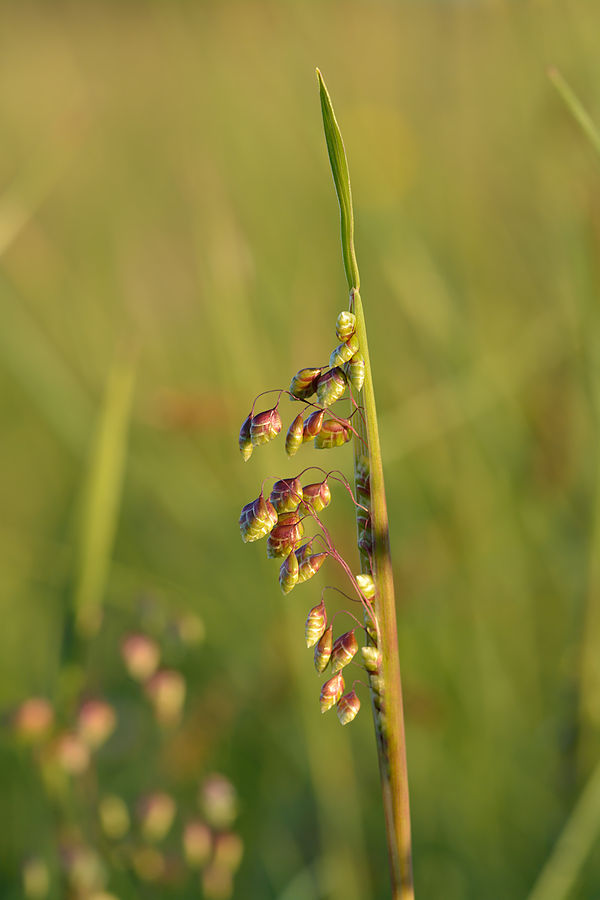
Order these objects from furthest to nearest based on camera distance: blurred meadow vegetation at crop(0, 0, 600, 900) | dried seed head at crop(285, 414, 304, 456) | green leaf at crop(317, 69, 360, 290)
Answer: blurred meadow vegetation at crop(0, 0, 600, 900) < dried seed head at crop(285, 414, 304, 456) < green leaf at crop(317, 69, 360, 290)

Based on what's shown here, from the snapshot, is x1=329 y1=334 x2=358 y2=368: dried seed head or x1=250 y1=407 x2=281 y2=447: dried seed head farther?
x1=250 y1=407 x2=281 y2=447: dried seed head

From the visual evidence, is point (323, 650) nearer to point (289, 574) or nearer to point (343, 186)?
point (289, 574)

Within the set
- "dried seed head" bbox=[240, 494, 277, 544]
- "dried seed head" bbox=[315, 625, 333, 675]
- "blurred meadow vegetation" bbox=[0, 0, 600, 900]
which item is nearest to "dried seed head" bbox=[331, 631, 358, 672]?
"dried seed head" bbox=[315, 625, 333, 675]

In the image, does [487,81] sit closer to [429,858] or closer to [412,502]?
[412,502]

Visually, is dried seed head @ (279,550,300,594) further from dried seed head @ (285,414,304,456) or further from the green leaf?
the green leaf

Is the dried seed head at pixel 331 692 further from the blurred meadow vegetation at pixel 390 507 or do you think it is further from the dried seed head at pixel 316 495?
the blurred meadow vegetation at pixel 390 507

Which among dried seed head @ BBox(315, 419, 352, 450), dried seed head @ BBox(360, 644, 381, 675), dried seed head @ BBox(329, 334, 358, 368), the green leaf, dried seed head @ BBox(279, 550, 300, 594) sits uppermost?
the green leaf
